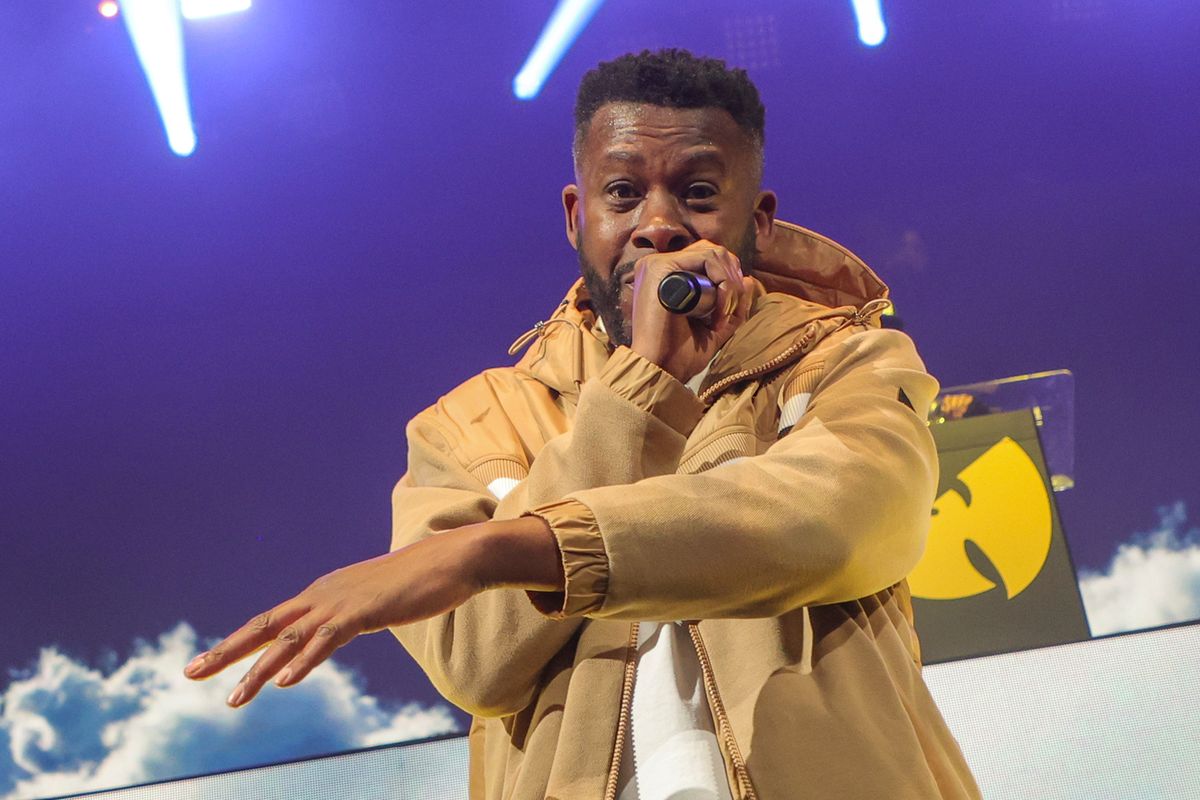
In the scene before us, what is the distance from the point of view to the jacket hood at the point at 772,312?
3.80 ft

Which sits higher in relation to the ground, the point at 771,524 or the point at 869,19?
the point at 869,19

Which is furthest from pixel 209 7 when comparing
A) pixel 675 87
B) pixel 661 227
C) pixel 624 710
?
pixel 624 710

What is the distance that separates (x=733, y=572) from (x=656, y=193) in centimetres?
54

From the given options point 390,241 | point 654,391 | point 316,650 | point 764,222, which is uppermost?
point 390,241

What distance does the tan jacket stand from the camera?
83cm

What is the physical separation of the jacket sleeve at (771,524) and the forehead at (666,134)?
1.10 feet

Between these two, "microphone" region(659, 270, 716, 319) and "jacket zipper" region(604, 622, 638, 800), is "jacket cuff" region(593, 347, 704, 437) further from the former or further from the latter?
"jacket zipper" region(604, 622, 638, 800)

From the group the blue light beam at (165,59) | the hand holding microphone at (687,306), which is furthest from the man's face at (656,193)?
the blue light beam at (165,59)

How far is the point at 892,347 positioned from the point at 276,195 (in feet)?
4.56

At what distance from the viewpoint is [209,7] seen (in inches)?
89.7

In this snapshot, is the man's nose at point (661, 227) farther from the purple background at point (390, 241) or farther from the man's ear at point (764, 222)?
the purple background at point (390, 241)

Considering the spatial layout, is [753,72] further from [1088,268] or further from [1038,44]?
[1088,268]

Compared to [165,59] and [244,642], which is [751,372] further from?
[165,59]

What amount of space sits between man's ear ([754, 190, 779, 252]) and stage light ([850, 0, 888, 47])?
1.04 metres
